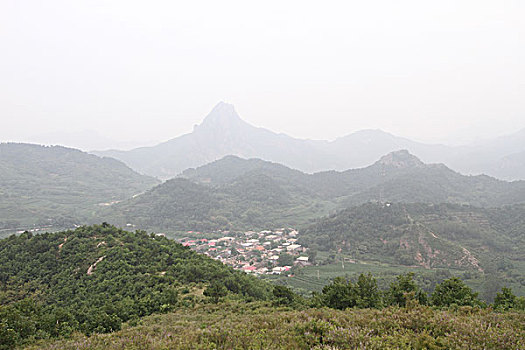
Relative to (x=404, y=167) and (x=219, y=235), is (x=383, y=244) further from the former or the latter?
(x=404, y=167)

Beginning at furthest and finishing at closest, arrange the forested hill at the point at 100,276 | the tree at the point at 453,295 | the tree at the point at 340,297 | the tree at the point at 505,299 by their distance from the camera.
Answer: the forested hill at the point at 100,276
the tree at the point at 505,299
the tree at the point at 453,295
the tree at the point at 340,297

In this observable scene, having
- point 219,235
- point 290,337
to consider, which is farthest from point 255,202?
point 290,337

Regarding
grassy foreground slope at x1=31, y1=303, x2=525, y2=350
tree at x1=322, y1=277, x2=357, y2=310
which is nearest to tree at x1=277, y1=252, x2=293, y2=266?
tree at x1=322, y1=277, x2=357, y2=310

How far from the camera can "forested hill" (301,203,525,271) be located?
63.0m

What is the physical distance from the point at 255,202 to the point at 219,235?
4409cm

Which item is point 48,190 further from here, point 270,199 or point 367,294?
point 367,294

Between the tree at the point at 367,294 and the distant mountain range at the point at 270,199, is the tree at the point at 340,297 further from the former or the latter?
the distant mountain range at the point at 270,199

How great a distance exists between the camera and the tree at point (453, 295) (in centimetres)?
1731

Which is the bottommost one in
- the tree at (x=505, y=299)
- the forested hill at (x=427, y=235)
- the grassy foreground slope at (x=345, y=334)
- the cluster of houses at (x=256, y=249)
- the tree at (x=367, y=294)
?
the cluster of houses at (x=256, y=249)

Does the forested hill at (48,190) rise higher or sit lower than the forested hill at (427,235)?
higher

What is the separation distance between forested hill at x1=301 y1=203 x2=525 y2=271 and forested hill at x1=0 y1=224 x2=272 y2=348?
55.9 metres

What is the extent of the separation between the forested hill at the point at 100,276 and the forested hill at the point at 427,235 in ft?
184

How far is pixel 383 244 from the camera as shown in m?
73.9

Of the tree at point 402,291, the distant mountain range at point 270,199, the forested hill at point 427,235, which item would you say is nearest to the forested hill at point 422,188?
the distant mountain range at point 270,199
